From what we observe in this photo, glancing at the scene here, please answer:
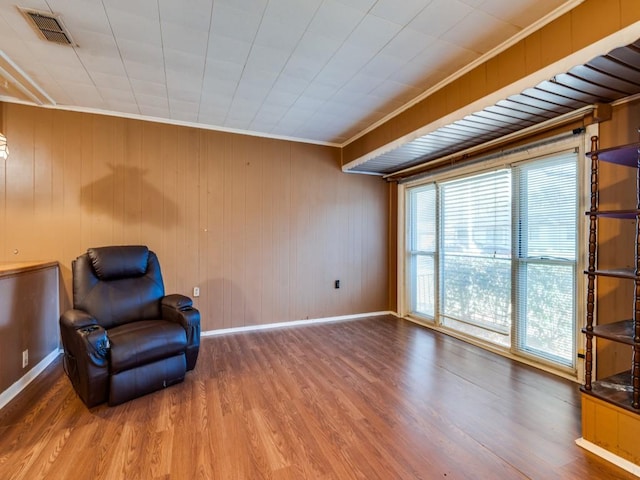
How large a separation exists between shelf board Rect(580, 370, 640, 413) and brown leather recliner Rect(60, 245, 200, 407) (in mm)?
2836

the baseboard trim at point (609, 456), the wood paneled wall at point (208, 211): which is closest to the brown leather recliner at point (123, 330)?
the wood paneled wall at point (208, 211)

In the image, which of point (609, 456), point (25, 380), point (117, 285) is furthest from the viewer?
point (117, 285)

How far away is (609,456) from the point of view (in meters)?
1.61

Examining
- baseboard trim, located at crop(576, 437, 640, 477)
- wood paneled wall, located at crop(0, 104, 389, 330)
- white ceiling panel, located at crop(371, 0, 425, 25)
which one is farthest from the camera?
wood paneled wall, located at crop(0, 104, 389, 330)

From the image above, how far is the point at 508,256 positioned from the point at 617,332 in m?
1.41

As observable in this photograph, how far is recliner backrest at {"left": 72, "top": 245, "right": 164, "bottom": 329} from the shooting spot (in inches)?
98.8

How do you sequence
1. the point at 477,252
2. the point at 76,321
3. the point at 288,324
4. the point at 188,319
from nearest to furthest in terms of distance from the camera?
the point at 76,321 → the point at 188,319 → the point at 477,252 → the point at 288,324

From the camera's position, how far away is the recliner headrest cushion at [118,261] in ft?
8.66

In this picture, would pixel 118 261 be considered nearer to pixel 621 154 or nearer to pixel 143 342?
pixel 143 342

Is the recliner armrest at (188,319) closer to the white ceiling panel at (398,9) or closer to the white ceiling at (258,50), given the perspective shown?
the white ceiling at (258,50)

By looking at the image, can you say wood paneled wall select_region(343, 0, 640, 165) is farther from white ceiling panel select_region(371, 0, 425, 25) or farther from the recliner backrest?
the recliner backrest

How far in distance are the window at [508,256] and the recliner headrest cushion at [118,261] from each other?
355 centimetres

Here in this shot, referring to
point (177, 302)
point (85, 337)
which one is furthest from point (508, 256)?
point (85, 337)

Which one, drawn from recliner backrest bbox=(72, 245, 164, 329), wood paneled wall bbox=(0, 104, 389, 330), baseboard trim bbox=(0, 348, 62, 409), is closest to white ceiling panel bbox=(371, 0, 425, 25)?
wood paneled wall bbox=(0, 104, 389, 330)
